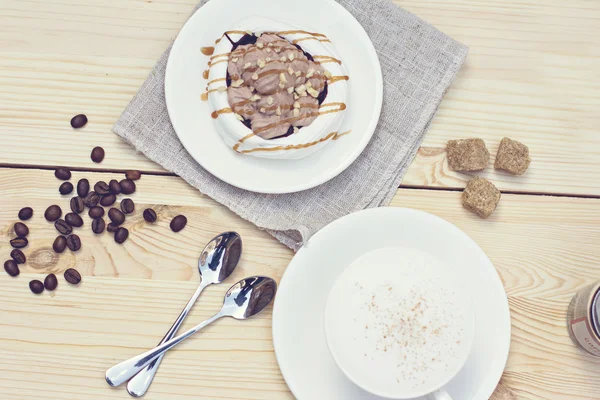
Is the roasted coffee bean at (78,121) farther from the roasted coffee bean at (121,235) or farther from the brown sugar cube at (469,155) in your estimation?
the brown sugar cube at (469,155)

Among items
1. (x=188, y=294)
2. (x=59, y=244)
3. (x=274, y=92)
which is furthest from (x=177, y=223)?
(x=274, y=92)

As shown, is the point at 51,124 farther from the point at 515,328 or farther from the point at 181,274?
the point at 515,328

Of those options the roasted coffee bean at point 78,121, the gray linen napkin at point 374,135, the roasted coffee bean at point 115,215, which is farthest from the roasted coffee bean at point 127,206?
the roasted coffee bean at point 78,121

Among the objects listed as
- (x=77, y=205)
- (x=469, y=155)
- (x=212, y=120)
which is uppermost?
(x=469, y=155)

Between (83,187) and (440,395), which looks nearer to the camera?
(440,395)

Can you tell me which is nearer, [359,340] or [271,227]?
[359,340]

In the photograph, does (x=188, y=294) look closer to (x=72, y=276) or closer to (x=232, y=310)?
(x=232, y=310)

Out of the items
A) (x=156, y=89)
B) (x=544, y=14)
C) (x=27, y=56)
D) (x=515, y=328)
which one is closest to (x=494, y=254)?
(x=515, y=328)

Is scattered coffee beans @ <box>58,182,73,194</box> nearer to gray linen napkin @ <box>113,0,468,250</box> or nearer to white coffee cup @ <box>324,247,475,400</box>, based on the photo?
gray linen napkin @ <box>113,0,468,250</box>
